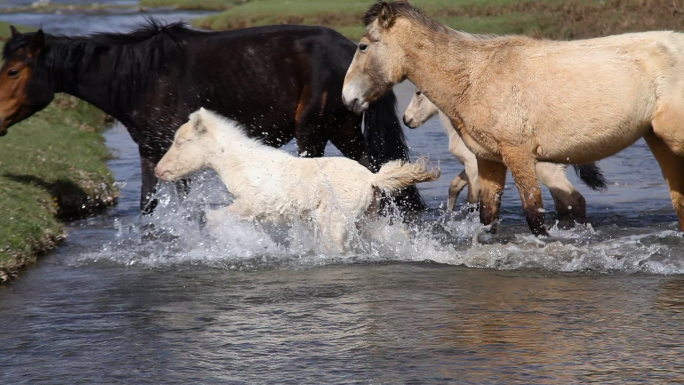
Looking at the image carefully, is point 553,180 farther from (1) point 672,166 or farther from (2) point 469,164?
(1) point 672,166

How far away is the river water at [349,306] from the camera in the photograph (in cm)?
537

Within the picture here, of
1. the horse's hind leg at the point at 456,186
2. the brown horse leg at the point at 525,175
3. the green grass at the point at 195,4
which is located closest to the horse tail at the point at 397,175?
the brown horse leg at the point at 525,175

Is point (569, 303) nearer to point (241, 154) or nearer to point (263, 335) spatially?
point (263, 335)

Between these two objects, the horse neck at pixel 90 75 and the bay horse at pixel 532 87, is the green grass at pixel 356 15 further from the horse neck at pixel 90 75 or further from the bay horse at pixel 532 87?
the bay horse at pixel 532 87

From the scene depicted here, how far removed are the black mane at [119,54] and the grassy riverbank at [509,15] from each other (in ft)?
52.1

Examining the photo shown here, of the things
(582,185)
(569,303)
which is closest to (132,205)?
(582,185)

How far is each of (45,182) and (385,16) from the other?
4565 mm

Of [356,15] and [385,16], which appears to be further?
[356,15]

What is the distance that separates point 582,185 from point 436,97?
4.53 metres

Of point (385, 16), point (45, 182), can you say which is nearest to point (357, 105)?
point (385, 16)

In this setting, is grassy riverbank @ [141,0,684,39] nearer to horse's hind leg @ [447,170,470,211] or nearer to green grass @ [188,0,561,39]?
green grass @ [188,0,561,39]

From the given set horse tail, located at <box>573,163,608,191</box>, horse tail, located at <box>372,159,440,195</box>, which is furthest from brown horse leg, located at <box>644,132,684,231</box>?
horse tail, located at <box>573,163,608,191</box>

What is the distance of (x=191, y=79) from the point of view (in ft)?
31.2

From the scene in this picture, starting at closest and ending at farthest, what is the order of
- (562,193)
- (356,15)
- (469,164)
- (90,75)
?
1. (90,75)
2. (562,193)
3. (469,164)
4. (356,15)
